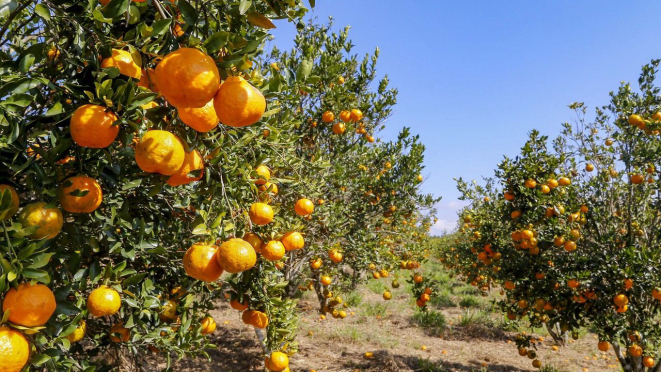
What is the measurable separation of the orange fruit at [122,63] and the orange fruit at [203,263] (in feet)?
2.39

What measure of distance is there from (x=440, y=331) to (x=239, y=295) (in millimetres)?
7112

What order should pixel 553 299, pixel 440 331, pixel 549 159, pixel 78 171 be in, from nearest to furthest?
pixel 78 171
pixel 553 299
pixel 549 159
pixel 440 331

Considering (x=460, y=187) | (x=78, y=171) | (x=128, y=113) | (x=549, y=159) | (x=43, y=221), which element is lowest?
(x=43, y=221)

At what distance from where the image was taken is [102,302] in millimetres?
1544

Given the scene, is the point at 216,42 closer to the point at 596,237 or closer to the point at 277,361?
the point at 277,361

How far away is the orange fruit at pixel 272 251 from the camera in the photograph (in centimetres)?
195

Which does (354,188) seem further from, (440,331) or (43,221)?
(43,221)

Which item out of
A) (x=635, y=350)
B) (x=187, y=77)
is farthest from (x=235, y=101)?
(x=635, y=350)

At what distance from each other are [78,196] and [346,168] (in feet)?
15.8

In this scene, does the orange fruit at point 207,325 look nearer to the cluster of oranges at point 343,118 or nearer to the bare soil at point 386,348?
the bare soil at point 386,348

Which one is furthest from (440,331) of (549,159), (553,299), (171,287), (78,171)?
(78,171)

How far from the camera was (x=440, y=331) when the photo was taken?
8.13 meters

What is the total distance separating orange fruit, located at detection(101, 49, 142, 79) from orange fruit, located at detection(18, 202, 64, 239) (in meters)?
0.56

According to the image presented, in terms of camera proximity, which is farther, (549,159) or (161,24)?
(549,159)
